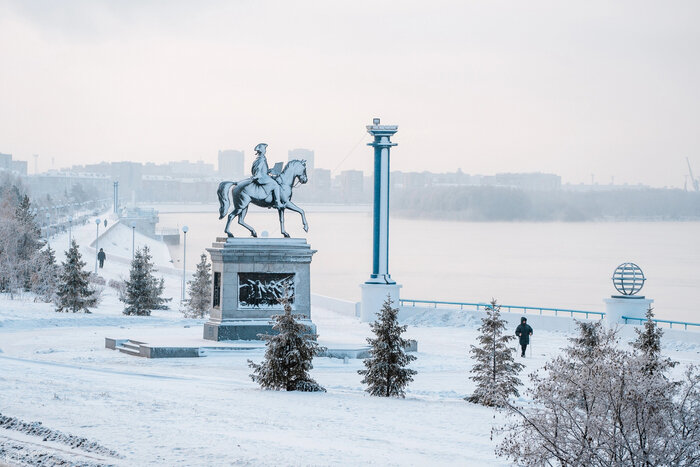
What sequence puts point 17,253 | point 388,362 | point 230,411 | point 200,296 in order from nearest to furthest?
point 230,411, point 388,362, point 200,296, point 17,253

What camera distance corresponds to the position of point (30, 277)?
121 feet

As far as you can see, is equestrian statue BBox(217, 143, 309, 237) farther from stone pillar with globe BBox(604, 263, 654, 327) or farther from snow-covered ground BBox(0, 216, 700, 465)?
stone pillar with globe BBox(604, 263, 654, 327)

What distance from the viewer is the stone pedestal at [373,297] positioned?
32.1 meters

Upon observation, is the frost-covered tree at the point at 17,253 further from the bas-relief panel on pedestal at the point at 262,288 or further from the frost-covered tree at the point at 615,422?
the frost-covered tree at the point at 615,422

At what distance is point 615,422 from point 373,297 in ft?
77.4

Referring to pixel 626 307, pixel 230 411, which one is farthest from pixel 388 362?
pixel 626 307

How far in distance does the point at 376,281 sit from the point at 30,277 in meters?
13.3

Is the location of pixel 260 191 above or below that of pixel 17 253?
above

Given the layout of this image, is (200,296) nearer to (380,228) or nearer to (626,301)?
(380,228)

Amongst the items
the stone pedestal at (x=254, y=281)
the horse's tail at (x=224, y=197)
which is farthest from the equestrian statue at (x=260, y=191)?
the stone pedestal at (x=254, y=281)

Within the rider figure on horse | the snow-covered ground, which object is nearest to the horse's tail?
the rider figure on horse

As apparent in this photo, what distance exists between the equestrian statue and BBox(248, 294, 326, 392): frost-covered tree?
8.85 meters

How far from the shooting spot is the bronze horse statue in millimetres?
24250

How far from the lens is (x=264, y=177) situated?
2445 centimetres
